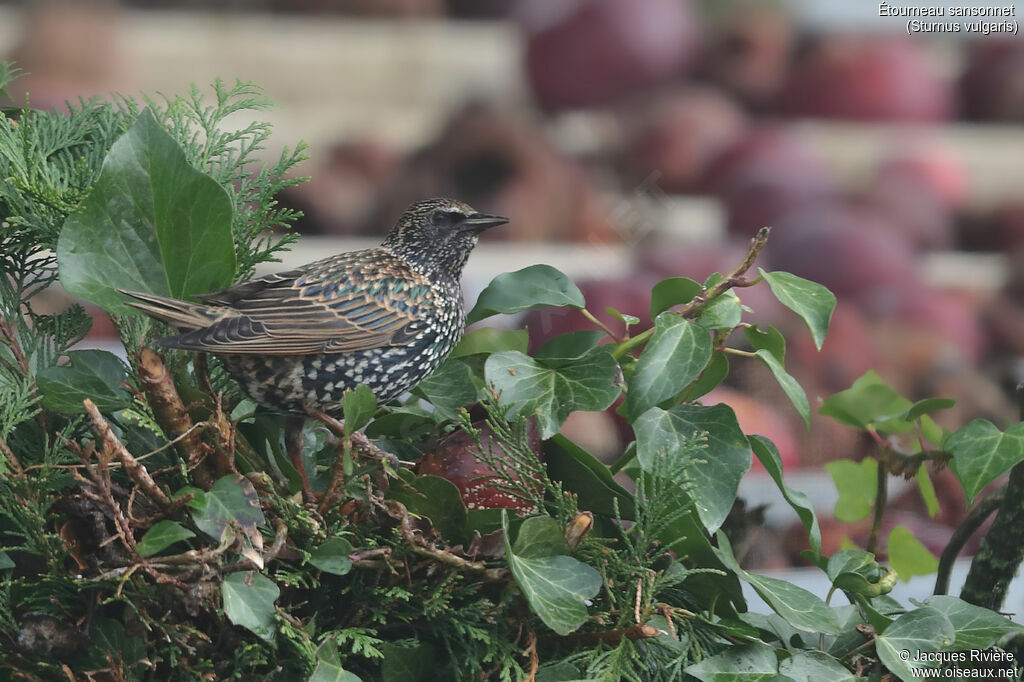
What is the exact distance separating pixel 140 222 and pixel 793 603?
0.42 m

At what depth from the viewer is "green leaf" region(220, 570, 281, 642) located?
504mm

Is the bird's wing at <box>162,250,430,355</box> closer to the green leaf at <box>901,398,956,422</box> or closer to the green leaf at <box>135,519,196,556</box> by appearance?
the green leaf at <box>135,519,196,556</box>

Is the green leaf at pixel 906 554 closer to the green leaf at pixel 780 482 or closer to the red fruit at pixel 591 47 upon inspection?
the green leaf at pixel 780 482

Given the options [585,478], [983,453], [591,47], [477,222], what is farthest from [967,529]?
[591,47]

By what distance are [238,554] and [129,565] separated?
0.05 metres

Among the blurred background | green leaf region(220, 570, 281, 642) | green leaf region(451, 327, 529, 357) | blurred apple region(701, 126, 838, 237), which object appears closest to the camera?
green leaf region(220, 570, 281, 642)

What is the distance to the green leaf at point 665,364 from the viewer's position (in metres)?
0.60

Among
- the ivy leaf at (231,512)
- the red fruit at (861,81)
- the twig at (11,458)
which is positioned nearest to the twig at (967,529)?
the ivy leaf at (231,512)

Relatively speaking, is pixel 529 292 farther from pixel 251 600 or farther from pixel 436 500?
pixel 251 600

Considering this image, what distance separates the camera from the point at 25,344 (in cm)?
63

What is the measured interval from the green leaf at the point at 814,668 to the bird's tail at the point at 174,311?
1.22 ft

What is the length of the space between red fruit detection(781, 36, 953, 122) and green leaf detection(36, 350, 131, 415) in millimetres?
2137

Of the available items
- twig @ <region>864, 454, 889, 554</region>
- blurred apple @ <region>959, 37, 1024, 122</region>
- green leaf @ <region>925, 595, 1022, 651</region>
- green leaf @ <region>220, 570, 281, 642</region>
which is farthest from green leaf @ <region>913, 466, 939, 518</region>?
blurred apple @ <region>959, 37, 1024, 122</region>

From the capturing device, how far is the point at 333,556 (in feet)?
1.79
